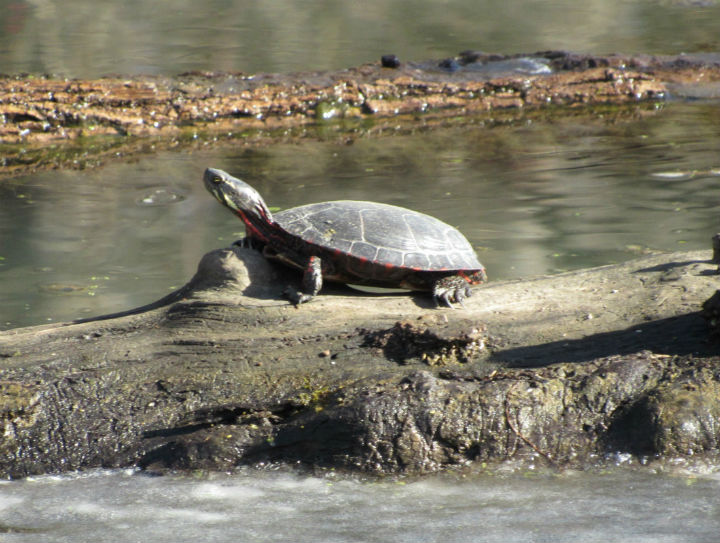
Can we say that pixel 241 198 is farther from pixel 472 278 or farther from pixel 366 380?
pixel 366 380

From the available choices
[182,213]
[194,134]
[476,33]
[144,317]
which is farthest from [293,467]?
[476,33]

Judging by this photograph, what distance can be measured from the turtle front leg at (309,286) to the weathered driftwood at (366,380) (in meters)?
0.05

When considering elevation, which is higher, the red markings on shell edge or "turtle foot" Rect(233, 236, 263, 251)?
"turtle foot" Rect(233, 236, 263, 251)

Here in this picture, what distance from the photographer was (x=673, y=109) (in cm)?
1311

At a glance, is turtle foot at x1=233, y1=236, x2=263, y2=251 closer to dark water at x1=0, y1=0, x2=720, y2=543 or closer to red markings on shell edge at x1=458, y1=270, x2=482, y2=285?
red markings on shell edge at x1=458, y1=270, x2=482, y2=285

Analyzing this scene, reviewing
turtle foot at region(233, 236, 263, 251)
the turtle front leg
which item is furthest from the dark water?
turtle foot at region(233, 236, 263, 251)

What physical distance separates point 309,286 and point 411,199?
4.45 meters

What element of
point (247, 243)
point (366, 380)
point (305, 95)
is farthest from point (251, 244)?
point (305, 95)

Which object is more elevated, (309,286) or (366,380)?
(309,286)

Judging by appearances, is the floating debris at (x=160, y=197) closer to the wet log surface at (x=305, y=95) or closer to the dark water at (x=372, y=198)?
the dark water at (x=372, y=198)

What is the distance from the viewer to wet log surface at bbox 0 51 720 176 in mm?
12227

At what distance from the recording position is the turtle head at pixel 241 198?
457 centimetres

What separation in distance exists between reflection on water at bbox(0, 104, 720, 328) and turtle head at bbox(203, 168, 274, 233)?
5.17ft

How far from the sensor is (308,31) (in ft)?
75.0
